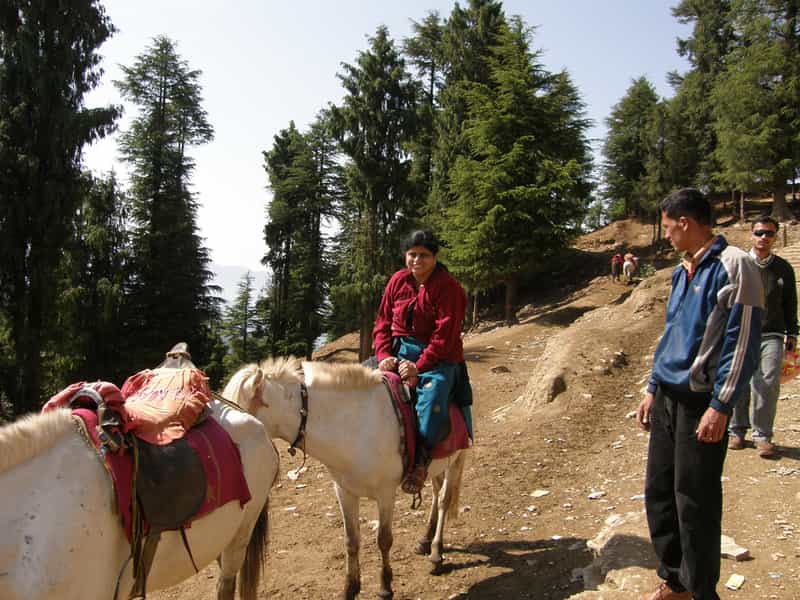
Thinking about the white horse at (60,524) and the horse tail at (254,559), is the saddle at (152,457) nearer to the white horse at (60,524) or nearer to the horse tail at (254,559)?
the white horse at (60,524)

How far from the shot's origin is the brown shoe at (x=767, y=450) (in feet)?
16.0

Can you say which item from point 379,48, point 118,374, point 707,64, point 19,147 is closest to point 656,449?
point 19,147

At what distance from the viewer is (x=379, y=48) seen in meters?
21.0

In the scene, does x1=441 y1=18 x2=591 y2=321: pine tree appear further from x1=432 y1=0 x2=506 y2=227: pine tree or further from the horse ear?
the horse ear

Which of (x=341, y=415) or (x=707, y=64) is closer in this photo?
(x=341, y=415)

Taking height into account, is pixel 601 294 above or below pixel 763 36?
below

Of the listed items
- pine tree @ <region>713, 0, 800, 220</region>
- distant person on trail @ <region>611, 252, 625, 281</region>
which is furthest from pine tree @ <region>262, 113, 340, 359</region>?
pine tree @ <region>713, 0, 800, 220</region>

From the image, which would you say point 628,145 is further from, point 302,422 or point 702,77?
point 302,422

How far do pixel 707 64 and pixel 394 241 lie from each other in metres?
27.2

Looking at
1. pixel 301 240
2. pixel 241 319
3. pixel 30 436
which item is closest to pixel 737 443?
pixel 30 436

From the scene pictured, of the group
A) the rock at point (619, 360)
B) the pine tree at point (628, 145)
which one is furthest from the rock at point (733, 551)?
the pine tree at point (628, 145)

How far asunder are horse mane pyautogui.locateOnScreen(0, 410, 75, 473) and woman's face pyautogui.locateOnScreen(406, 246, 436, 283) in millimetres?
2540

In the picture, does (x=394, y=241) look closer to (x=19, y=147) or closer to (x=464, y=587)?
(x=19, y=147)

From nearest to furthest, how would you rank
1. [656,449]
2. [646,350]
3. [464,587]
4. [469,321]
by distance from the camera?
1. [656,449]
2. [464,587]
3. [646,350]
4. [469,321]
